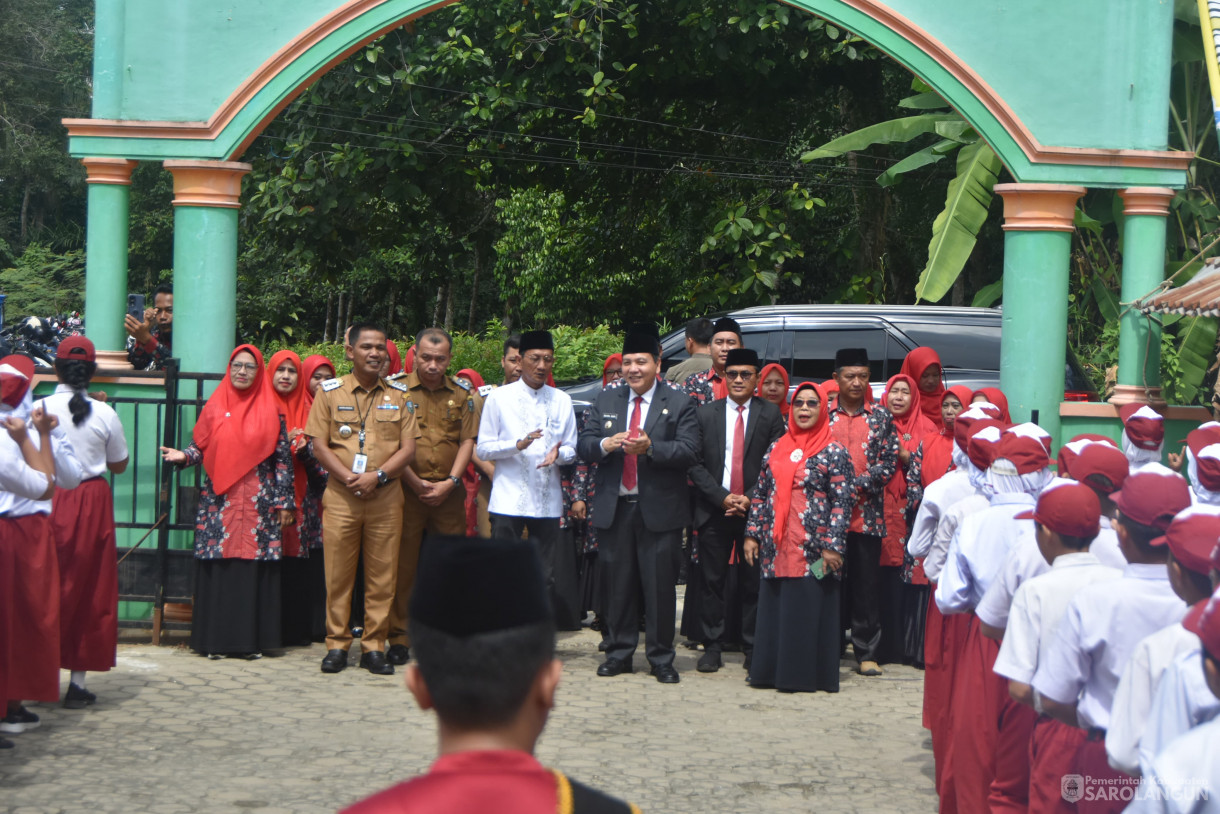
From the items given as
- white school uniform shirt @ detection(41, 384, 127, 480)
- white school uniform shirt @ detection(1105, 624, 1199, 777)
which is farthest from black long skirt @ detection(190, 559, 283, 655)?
white school uniform shirt @ detection(1105, 624, 1199, 777)

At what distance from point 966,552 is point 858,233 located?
1378 cm

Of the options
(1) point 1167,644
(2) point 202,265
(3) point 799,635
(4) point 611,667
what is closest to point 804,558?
(3) point 799,635

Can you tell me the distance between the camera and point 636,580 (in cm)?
768

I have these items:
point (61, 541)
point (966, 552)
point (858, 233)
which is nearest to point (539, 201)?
point (858, 233)

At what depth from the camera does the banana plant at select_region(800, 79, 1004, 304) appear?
1030 centimetres

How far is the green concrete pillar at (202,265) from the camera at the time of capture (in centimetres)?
870

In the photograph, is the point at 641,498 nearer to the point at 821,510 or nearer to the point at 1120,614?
the point at 821,510

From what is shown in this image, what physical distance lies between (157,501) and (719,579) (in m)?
3.55

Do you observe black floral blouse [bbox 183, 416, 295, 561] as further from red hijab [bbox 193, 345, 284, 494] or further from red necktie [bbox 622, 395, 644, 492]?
red necktie [bbox 622, 395, 644, 492]

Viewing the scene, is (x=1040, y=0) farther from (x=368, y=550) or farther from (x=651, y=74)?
(x=651, y=74)

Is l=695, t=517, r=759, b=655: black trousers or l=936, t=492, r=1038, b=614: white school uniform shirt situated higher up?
l=936, t=492, r=1038, b=614: white school uniform shirt

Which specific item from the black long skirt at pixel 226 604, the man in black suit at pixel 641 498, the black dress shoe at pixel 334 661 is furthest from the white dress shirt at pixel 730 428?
the black long skirt at pixel 226 604

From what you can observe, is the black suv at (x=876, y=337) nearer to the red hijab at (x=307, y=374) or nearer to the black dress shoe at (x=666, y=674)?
the red hijab at (x=307, y=374)

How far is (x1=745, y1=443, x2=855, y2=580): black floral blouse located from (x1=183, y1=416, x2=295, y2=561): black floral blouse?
2.86 metres
